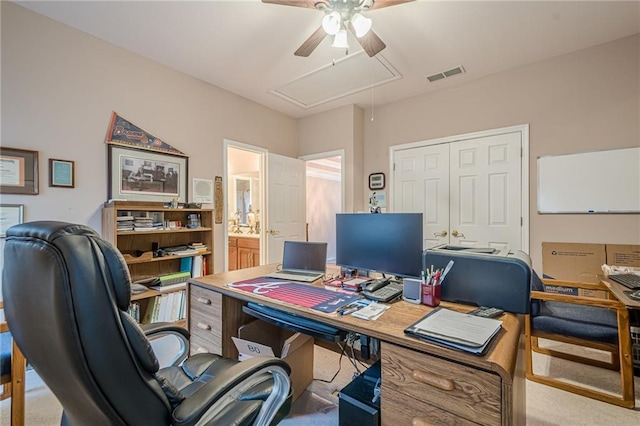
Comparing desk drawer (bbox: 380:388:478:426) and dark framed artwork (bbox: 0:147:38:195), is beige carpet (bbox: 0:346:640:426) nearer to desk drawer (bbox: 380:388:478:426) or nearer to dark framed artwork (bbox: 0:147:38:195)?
desk drawer (bbox: 380:388:478:426)

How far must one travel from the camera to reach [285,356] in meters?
1.75

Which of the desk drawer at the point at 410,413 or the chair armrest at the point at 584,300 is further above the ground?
the chair armrest at the point at 584,300

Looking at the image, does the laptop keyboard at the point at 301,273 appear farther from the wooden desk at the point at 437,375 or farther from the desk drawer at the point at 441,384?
the desk drawer at the point at 441,384

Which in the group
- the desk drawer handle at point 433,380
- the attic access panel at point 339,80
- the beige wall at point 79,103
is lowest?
the desk drawer handle at point 433,380

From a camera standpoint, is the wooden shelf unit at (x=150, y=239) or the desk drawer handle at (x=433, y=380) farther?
the wooden shelf unit at (x=150, y=239)

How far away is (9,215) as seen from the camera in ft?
6.82

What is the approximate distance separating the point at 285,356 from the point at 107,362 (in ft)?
4.04

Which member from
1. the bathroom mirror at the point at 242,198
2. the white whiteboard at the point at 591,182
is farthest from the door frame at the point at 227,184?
the white whiteboard at the point at 591,182

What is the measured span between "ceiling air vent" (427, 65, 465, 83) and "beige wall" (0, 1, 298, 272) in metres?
2.67

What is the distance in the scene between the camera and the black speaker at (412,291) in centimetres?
135

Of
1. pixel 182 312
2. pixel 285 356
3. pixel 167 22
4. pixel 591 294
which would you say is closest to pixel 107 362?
pixel 285 356

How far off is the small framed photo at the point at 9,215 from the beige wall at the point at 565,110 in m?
4.16

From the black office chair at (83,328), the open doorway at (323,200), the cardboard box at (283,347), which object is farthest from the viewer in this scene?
the open doorway at (323,200)

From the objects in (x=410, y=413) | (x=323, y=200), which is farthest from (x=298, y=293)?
(x=323, y=200)
